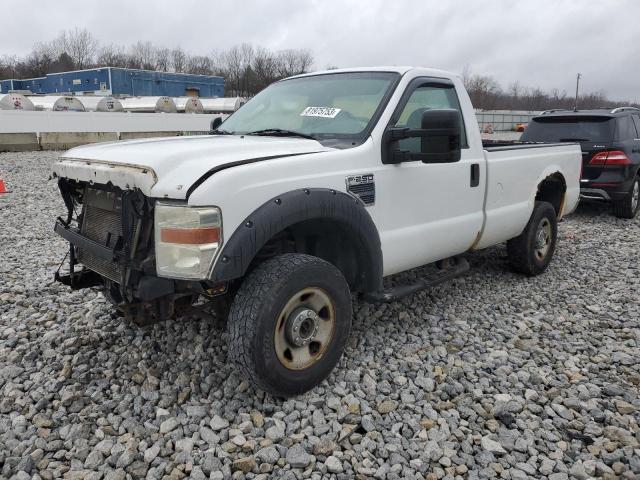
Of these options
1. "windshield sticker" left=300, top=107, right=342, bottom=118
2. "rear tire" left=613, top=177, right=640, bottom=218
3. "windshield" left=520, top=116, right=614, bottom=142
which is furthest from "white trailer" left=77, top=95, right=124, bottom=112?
"windshield sticker" left=300, top=107, right=342, bottom=118

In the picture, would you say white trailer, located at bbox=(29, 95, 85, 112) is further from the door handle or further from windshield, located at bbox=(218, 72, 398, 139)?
the door handle

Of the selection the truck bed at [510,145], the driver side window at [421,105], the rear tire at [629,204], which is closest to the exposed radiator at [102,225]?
the driver side window at [421,105]

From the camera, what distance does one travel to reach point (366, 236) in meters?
3.34

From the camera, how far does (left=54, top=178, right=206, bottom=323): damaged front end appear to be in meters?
2.78

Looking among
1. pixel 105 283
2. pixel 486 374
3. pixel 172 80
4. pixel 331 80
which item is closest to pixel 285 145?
pixel 331 80

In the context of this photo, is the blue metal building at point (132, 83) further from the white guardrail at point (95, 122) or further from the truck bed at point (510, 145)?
the truck bed at point (510, 145)

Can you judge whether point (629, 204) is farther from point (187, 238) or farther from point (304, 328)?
point (187, 238)

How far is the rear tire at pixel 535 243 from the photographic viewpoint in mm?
5332

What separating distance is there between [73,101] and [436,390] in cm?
3174

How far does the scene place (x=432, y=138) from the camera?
10.5 feet

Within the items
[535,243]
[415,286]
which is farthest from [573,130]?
[415,286]

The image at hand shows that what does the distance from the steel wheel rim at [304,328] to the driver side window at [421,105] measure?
1.31 m

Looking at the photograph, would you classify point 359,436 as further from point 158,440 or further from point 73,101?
Answer: point 73,101

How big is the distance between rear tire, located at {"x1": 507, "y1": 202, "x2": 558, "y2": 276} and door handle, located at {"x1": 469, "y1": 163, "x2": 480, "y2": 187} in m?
1.33
